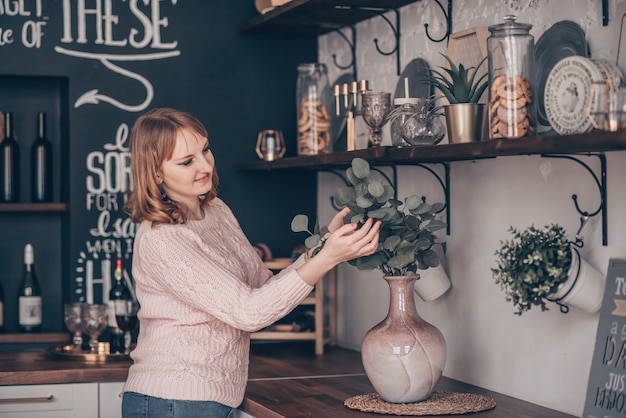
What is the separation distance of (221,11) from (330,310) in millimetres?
1114

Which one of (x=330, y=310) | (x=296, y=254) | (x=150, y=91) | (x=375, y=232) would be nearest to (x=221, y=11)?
(x=150, y=91)

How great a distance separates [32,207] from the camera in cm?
329

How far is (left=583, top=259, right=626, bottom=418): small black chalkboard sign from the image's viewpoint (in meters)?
1.89

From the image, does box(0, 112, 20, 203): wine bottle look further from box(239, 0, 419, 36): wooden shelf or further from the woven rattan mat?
the woven rattan mat

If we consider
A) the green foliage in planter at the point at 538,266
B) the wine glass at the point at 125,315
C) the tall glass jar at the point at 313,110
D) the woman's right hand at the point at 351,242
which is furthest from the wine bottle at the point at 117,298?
the green foliage in planter at the point at 538,266

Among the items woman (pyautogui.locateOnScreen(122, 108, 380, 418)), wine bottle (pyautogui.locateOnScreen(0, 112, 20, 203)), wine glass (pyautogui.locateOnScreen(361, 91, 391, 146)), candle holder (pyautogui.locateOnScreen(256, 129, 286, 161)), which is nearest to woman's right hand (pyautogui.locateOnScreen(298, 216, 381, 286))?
woman (pyautogui.locateOnScreen(122, 108, 380, 418))

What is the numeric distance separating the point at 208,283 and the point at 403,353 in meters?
0.46

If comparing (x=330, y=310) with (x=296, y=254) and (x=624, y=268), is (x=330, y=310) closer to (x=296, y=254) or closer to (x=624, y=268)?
(x=296, y=254)

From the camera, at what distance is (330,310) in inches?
130

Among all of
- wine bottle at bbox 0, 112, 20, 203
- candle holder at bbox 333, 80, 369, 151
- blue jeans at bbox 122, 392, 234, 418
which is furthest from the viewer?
wine bottle at bbox 0, 112, 20, 203

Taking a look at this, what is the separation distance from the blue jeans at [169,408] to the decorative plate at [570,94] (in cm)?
102

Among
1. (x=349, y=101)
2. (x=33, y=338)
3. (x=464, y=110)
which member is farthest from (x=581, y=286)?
(x=33, y=338)

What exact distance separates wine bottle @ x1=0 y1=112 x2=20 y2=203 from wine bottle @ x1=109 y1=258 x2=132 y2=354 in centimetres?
45

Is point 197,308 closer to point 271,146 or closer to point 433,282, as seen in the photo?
point 433,282
